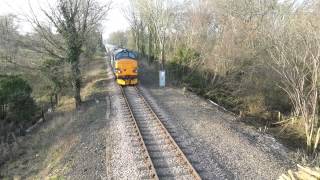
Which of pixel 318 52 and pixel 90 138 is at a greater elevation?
pixel 318 52

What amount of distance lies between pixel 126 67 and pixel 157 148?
14.4 m

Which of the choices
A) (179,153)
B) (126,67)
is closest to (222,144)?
(179,153)

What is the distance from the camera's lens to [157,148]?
512 inches

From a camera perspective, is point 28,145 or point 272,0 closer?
point 28,145

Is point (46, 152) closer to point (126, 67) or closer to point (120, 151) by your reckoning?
point (120, 151)

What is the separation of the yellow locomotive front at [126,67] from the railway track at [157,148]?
690cm

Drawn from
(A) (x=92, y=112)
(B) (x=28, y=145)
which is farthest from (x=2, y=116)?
(A) (x=92, y=112)

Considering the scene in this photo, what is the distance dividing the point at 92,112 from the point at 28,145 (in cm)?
397

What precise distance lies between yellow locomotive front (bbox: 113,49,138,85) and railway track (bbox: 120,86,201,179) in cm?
690

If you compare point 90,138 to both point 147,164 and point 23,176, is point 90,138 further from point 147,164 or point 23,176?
point 147,164

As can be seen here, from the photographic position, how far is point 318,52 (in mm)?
15742

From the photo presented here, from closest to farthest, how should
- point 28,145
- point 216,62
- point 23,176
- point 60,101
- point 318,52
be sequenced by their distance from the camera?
point 23,176 < point 318,52 < point 28,145 < point 216,62 < point 60,101

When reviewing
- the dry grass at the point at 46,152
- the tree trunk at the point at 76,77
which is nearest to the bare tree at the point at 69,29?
the tree trunk at the point at 76,77

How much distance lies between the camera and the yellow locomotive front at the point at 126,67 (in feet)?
87.4
